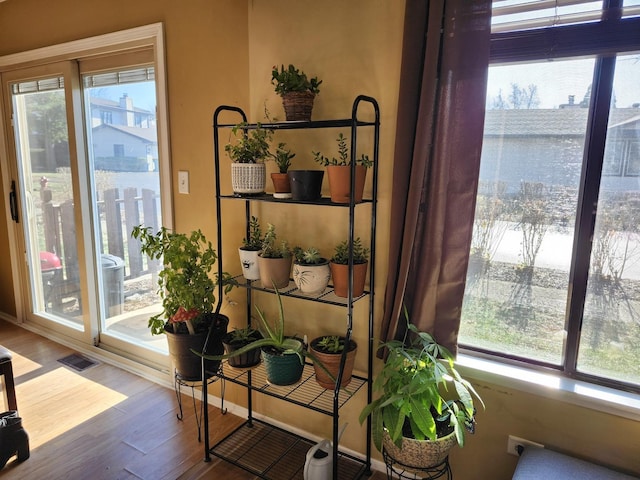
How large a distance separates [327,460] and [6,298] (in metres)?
3.39

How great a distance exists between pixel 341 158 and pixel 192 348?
1.16 metres

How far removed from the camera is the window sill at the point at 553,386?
4.88ft

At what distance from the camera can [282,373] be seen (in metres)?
1.86

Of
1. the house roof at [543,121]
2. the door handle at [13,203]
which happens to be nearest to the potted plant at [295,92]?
the house roof at [543,121]

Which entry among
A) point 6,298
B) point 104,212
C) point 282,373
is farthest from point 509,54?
point 6,298

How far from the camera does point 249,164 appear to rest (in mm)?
1885

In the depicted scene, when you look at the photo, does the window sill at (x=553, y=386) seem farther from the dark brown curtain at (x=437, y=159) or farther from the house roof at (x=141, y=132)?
the house roof at (x=141, y=132)

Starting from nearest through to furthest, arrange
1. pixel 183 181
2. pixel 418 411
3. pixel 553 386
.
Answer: pixel 418 411
pixel 553 386
pixel 183 181

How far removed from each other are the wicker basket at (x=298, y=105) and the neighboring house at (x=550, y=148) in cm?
71

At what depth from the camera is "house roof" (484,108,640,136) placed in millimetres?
1481

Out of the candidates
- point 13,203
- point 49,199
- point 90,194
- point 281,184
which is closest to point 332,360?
point 281,184

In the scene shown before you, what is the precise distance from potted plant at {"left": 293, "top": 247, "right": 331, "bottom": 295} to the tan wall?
0.60ft

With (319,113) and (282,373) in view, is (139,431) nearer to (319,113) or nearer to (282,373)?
(282,373)

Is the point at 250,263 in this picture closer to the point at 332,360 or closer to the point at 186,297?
the point at 186,297
